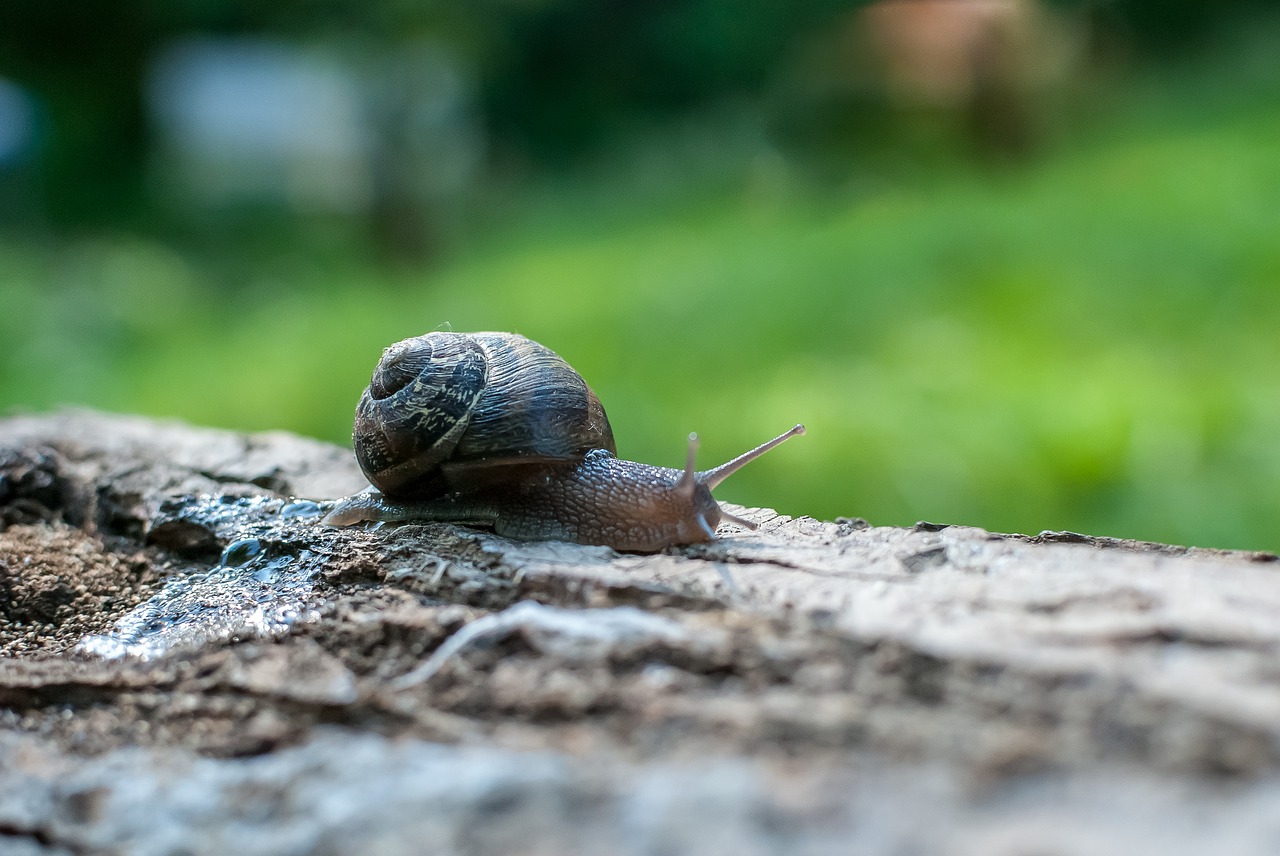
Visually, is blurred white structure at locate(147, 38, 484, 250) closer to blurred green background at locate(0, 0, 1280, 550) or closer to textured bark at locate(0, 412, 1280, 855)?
blurred green background at locate(0, 0, 1280, 550)

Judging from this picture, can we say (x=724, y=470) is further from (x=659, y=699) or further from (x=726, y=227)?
(x=726, y=227)

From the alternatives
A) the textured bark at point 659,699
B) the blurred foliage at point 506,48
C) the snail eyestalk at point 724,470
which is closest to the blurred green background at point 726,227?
the blurred foliage at point 506,48

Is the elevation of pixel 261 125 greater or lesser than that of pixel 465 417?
greater

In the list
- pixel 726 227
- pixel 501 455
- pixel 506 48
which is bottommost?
pixel 501 455

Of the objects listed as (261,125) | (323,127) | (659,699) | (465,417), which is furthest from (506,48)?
(659,699)

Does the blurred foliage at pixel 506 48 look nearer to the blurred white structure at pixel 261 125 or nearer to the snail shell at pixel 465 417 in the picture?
the blurred white structure at pixel 261 125

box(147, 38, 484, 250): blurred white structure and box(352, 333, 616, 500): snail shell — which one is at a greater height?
box(147, 38, 484, 250): blurred white structure

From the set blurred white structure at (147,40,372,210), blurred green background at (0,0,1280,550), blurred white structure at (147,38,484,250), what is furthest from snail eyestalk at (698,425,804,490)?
blurred white structure at (147,40,372,210)
